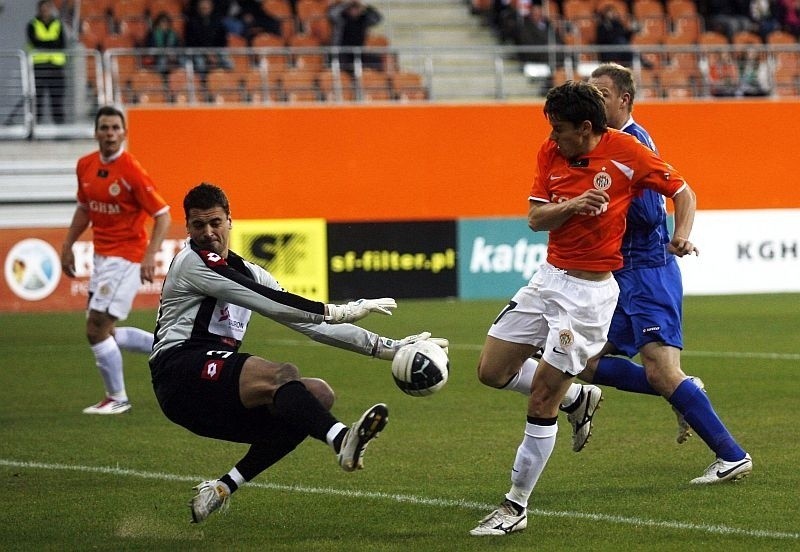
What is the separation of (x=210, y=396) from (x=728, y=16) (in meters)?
20.9

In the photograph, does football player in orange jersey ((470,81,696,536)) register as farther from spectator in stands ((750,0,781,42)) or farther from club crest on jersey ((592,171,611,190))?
spectator in stands ((750,0,781,42))

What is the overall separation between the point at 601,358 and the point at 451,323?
9193mm

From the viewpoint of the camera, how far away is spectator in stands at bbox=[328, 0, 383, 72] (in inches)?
859

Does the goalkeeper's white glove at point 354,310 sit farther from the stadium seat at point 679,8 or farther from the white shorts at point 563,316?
the stadium seat at point 679,8

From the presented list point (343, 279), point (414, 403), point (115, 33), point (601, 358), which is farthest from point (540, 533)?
point (115, 33)

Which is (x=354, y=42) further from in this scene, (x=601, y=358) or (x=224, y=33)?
(x=601, y=358)

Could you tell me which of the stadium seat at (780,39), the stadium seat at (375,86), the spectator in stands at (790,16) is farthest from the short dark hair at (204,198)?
the spectator in stands at (790,16)

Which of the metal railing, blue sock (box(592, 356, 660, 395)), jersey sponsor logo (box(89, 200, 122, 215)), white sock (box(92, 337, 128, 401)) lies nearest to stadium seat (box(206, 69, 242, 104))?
the metal railing

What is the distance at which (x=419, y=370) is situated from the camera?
5.52 m

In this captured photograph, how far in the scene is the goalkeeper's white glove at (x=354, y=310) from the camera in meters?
5.53

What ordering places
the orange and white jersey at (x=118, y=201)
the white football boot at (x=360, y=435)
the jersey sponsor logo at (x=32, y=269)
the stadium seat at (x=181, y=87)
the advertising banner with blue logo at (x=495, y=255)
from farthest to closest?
the stadium seat at (x=181, y=87) → the advertising banner with blue logo at (x=495, y=255) → the jersey sponsor logo at (x=32, y=269) → the orange and white jersey at (x=118, y=201) → the white football boot at (x=360, y=435)

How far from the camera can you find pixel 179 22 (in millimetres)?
22031

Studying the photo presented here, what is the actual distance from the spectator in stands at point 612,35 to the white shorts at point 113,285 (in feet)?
46.9

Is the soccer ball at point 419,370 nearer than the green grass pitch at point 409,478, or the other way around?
the soccer ball at point 419,370
